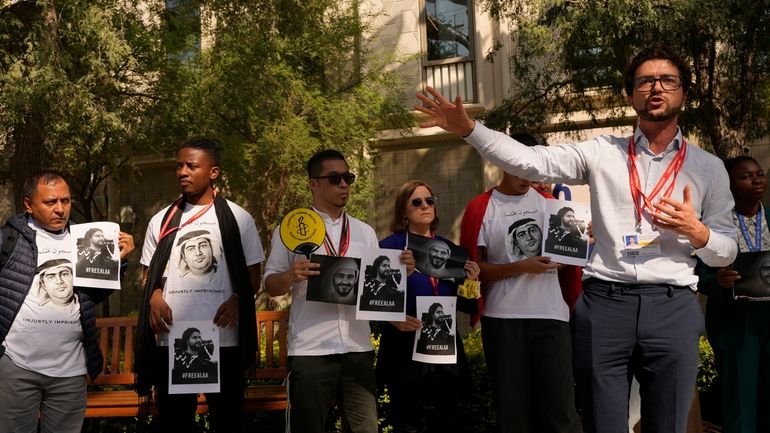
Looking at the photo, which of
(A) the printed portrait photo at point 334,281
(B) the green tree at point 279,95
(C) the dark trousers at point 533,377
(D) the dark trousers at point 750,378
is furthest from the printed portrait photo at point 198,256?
(B) the green tree at point 279,95

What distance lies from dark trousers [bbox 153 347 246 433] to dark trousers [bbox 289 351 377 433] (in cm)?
35

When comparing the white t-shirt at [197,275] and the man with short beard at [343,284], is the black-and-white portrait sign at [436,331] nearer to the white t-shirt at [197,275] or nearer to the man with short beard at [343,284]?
the man with short beard at [343,284]

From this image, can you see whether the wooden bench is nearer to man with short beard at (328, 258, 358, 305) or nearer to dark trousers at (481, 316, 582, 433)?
man with short beard at (328, 258, 358, 305)

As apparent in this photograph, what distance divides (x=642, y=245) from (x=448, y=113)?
3.26 ft

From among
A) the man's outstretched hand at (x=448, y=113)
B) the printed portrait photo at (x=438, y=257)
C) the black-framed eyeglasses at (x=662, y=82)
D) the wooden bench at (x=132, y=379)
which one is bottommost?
the wooden bench at (x=132, y=379)

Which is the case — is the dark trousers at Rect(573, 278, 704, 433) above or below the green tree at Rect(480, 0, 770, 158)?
below

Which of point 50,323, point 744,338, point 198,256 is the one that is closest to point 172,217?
point 198,256

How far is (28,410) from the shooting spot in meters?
5.01

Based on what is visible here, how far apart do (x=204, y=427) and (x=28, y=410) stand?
2.21 m

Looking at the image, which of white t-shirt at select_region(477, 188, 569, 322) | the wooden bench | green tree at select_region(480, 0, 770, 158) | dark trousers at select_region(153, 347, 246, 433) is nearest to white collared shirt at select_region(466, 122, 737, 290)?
white t-shirt at select_region(477, 188, 569, 322)

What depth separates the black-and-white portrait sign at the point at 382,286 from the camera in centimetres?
501

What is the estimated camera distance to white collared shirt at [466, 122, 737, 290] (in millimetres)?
3428

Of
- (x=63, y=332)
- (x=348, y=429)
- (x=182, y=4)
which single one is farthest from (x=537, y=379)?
(x=182, y=4)

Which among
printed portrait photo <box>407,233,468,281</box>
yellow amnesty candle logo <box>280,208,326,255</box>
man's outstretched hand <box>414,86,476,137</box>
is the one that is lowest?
printed portrait photo <box>407,233,468,281</box>
